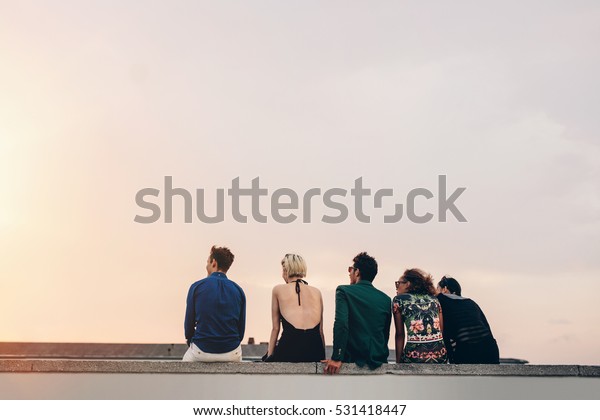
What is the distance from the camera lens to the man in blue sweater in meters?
8.72

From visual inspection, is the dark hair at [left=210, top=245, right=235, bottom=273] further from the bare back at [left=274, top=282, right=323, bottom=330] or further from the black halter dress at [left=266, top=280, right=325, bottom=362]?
the black halter dress at [left=266, top=280, right=325, bottom=362]

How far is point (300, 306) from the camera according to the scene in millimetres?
8922

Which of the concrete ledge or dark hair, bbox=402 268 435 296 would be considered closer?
the concrete ledge

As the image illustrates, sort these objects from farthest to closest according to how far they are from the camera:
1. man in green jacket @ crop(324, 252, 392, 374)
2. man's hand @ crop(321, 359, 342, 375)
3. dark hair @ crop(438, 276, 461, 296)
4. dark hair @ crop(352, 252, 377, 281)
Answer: dark hair @ crop(438, 276, 461, 296) → dark hair @ crop(352, 252, 377, 281) → man in green jacket @ crop(324, 252, 392, 374) → man's hand @ crop(321, 359, 342, 375)

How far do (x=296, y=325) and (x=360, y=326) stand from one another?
76 cm

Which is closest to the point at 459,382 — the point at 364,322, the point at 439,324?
the point at 439,324

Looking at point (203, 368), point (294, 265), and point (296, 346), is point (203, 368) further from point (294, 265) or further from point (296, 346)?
point (294, 265)

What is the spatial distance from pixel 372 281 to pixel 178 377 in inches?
101

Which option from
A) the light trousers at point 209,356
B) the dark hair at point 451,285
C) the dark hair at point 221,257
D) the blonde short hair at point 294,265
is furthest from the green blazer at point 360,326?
the dark hair at point 221,257

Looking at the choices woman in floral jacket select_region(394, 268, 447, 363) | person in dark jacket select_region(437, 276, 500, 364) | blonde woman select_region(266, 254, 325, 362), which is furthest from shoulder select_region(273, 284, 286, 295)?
person in dark jacket select_region(437, 276, 500, 364)

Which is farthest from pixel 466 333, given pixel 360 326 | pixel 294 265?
pixel 294 265

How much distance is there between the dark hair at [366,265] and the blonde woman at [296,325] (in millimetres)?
616

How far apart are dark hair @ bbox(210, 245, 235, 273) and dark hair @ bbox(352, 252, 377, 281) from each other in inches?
60.8

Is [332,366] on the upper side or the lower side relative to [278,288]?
lower
